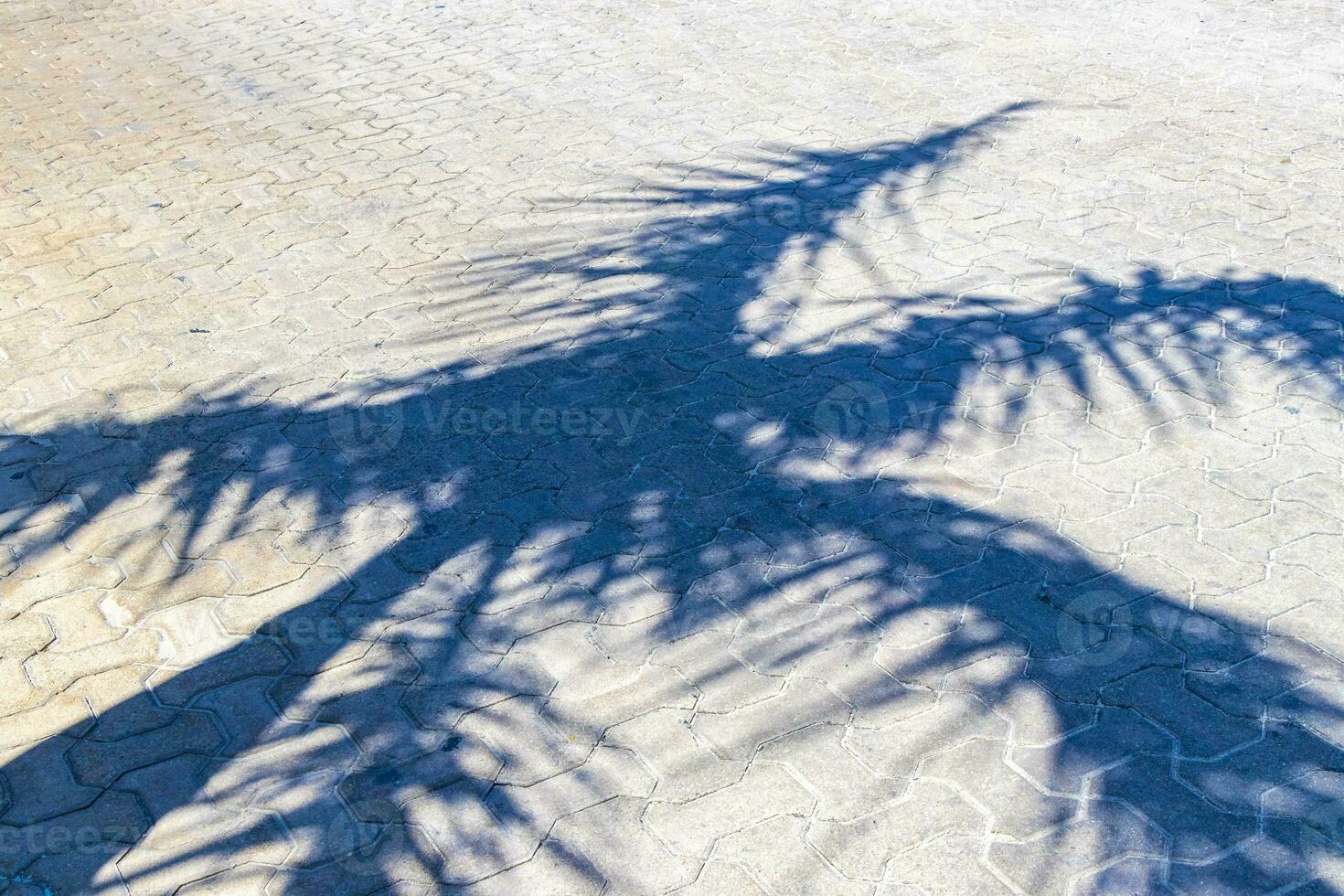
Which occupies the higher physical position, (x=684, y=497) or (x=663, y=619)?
(x=684, y=497)

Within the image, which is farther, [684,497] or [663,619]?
[684,497]

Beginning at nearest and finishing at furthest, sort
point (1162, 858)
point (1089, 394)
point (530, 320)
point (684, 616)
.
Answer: point (1162, 858) < point (684, 616) < point (1089, 394) < point (530, 320)

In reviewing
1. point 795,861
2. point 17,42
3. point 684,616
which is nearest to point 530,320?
point 684,616

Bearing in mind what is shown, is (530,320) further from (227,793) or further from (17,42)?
(17,42)
